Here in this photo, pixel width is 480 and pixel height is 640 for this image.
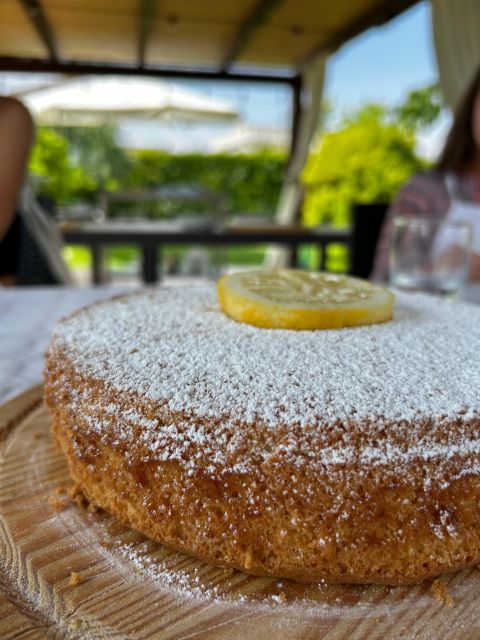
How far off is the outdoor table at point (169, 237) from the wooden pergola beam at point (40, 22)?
6.38ft

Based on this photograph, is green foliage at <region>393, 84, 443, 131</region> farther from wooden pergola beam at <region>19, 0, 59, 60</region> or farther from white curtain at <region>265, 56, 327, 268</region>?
wooden pergola beam at <region>19, 0, 59, 60</region>

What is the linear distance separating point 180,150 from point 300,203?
288 centimetres

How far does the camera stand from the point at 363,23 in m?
4.89

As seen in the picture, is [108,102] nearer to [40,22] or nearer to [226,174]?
[40,22]

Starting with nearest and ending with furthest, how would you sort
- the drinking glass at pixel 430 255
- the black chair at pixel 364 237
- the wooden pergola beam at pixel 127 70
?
1. the drinking glass at pixel 430 255
2. the black chair at pixel 364 237
3. the wooden pergola beam at pixel 127 70

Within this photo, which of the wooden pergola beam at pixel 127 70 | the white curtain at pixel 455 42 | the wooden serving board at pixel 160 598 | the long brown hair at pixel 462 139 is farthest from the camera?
the wooden pergola beam at pixel 127 70

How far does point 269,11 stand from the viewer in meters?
4.73

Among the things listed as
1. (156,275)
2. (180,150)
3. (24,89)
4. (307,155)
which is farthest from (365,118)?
(156,275)

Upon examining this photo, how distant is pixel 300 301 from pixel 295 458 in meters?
0.30

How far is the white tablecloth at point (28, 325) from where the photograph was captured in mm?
1093

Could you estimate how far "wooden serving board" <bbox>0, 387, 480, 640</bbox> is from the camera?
0.45 m

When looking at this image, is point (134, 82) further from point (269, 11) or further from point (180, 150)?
point (269, 11)

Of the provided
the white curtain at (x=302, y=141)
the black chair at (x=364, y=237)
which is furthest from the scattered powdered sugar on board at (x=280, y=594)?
the white curtain at (x=302, y=141)

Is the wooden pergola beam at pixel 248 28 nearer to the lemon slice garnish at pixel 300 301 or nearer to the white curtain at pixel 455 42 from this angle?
the white curtain at pixel 455 42
